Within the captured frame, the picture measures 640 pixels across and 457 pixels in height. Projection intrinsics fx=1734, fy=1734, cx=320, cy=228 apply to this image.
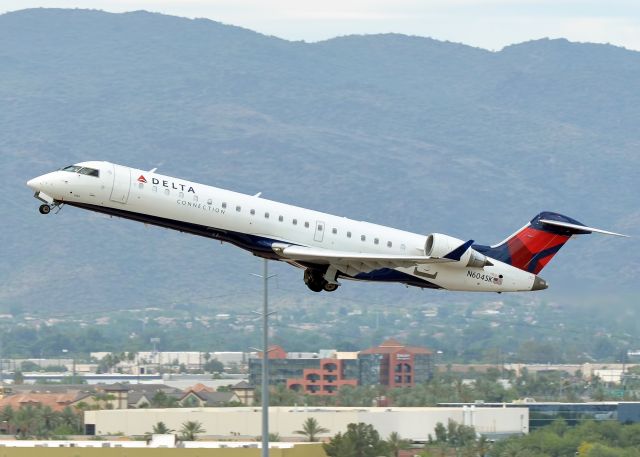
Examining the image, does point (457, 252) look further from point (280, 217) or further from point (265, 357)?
point (265, 357)

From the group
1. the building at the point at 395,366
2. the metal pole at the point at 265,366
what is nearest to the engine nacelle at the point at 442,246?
the metal pole at the point at 265,366

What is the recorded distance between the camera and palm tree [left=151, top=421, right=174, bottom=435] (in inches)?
3403

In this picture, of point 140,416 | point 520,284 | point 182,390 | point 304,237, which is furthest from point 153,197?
point 182,390

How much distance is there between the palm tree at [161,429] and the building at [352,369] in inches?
1105

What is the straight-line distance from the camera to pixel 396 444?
8244 centimetres

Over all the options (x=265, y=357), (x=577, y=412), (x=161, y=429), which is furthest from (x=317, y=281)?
(x=577, y=412)

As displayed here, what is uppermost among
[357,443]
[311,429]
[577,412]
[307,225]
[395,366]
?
[395,366]

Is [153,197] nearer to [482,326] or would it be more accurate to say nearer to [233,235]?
[233,235]

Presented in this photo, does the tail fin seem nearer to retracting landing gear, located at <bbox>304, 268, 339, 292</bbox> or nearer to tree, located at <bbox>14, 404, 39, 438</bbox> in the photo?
retracting landing gear, located at <bbox>304, 268, 339, 292</bbox>

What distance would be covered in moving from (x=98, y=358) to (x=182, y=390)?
4943 cm

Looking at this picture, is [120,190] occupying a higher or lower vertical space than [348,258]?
higher

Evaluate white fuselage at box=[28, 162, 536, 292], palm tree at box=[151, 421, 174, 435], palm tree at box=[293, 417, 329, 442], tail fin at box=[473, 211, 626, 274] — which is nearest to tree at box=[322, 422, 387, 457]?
palm tree at box=[293, 417, 329, 442]

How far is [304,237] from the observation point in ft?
166

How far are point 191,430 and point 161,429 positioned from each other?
9.75 ft
